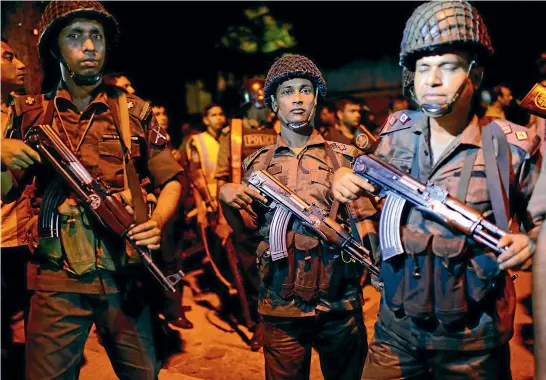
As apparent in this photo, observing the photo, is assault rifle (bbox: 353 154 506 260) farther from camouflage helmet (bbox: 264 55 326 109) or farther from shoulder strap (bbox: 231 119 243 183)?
shoulder strap (bbox: 231 119 243 183)

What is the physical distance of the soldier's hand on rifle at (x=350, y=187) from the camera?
2.37 meters

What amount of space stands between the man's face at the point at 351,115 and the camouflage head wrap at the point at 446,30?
4.67 m

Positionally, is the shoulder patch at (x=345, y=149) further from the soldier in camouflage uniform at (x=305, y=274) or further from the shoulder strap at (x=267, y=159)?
the shoulder strap at (x=267, y=159)

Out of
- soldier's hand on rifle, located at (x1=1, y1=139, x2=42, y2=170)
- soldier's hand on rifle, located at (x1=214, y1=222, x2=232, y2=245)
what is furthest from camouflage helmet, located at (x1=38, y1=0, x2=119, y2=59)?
soldier's hand on rifle, located at (x1=214, y1=222, x2=232, y2=245)

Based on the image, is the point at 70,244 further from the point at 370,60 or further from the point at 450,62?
the point at 370,60

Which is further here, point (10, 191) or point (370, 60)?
point (370, 60)

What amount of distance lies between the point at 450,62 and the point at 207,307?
188 inches

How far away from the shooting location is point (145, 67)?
435 inches

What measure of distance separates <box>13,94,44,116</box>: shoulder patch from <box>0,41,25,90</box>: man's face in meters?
0.90

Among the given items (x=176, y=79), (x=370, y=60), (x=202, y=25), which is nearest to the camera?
(x=202, y=25)

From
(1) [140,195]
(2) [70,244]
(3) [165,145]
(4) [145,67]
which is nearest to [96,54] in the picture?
(3) [165,145]

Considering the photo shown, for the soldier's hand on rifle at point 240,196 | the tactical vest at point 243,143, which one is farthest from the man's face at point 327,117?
the soldier's hand on rifle at point 240,196

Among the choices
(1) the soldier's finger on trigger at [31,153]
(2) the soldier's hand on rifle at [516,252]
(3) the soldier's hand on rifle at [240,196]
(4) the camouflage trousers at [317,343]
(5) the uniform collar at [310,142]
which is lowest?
(4) the camouflage trousers at [317,343]

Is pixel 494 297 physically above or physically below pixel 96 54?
below
